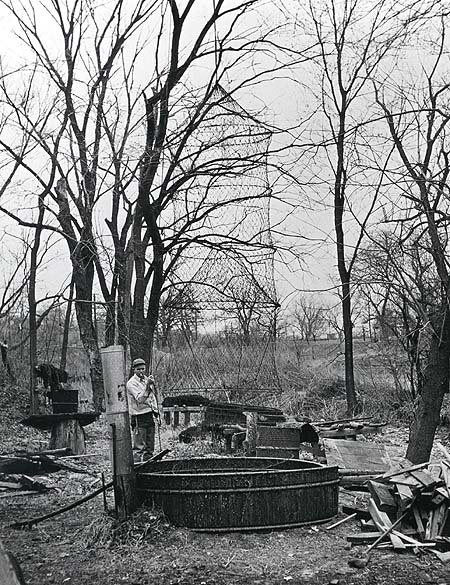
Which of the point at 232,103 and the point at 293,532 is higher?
the point at 232,103

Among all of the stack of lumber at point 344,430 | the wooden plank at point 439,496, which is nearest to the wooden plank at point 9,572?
the wooden plank at point 439,496

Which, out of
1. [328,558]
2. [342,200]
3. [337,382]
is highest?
[342,200]

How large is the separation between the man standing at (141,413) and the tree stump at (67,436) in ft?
8.64

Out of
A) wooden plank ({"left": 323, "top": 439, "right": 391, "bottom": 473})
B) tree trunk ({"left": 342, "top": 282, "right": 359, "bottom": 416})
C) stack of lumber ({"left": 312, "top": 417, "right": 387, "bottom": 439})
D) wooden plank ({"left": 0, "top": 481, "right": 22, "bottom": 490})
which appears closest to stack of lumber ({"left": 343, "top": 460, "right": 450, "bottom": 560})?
wooden plank ({"left": 323, "top": 439, "right": 391, "bottom": 473})

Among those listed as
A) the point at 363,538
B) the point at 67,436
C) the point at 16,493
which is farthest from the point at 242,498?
the point at 67,436

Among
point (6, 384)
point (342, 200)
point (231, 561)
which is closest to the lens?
point (231, 561)

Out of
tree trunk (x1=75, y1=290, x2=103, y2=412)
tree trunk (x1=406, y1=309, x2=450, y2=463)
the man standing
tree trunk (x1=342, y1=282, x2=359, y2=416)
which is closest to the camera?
tree trunk (x1=406, y1=309, x2=450, y2=463)

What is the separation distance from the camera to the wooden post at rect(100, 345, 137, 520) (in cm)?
904

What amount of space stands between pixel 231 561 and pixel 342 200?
18.3 meters

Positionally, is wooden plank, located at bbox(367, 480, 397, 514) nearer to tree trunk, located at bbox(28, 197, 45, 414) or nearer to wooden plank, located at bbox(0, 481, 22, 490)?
wooden plank, located at bbox(0, 481, 22, 490)

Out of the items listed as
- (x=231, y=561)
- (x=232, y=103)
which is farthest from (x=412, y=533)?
(x=232, y=103)

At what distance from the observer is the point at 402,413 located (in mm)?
24172

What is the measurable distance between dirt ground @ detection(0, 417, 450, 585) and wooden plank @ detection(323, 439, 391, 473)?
2.75 metres

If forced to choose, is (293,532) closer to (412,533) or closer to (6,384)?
(412,533)
